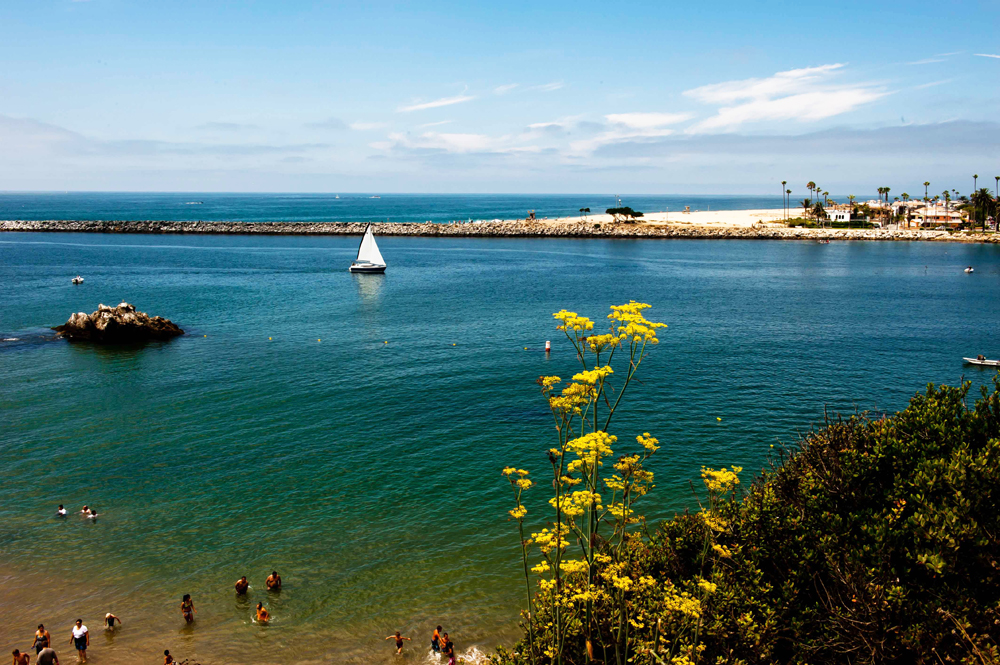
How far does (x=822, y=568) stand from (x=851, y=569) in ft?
3.26

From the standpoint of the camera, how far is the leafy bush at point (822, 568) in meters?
12.6

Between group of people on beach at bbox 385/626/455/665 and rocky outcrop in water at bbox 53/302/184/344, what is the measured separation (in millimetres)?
54852

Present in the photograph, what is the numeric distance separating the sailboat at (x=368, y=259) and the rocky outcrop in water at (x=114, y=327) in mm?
48686

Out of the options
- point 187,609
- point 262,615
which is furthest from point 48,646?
point 262,615

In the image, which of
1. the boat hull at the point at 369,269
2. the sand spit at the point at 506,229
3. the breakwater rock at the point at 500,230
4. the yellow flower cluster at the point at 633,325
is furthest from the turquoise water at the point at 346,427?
the sand spit at the point at 506,229

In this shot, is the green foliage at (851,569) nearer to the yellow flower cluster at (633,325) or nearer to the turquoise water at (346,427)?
the yellow flower cluster at (633,325)

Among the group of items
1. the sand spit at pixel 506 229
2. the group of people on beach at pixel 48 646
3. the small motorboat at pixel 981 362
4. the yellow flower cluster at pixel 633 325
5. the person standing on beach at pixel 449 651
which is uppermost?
the sand spit at pixel 506 229

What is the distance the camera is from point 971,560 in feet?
43.5

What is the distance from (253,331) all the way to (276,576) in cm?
4753

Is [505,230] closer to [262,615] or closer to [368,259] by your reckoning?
[368,259]

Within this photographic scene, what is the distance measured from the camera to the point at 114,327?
62625mm

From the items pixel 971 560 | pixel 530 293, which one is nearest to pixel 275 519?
pixel 971 560

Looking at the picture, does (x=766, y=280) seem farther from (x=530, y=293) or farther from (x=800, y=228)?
(x=800, y=228)

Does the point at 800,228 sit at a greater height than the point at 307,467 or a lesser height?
greater
